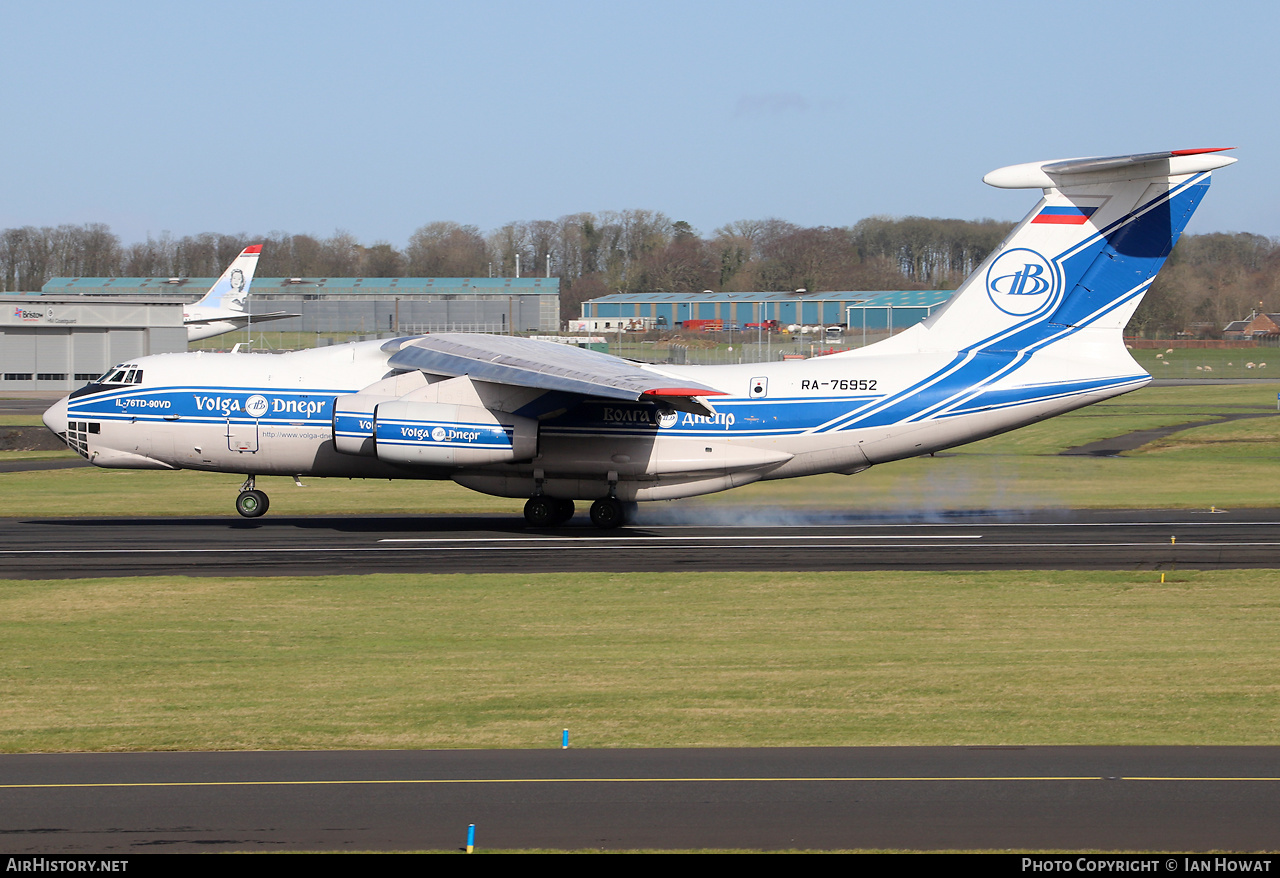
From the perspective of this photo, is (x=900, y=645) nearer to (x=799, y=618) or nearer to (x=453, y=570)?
(x=799, y=618)

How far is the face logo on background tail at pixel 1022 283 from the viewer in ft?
76.0

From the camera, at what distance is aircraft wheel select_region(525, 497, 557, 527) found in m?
24.8

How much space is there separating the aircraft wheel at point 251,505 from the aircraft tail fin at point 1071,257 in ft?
46.4

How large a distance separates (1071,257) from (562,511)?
11.1 meters

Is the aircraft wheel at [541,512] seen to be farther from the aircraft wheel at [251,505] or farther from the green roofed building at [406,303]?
the green roofed building at [406,303]

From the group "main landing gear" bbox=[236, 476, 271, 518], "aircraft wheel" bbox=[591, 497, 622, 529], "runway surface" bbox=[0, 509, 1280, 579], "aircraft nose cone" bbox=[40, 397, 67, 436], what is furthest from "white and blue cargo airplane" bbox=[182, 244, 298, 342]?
"aircraft wheel" bbox=[591, 497, 622, 529]

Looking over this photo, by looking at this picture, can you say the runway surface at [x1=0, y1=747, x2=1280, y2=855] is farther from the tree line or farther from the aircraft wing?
the tree line

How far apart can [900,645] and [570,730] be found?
507cm

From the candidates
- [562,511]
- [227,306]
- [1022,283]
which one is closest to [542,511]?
[562,511]

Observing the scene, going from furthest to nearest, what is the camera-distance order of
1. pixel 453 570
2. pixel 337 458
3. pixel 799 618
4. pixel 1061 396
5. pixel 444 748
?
pixel 337 458, pixel 1061 396, pixel 453 570, pixel 799 618, pixel 444 748

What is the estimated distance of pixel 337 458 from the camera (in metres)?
24.7

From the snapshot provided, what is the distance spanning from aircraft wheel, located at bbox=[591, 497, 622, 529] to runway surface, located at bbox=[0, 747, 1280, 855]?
14355 mm
